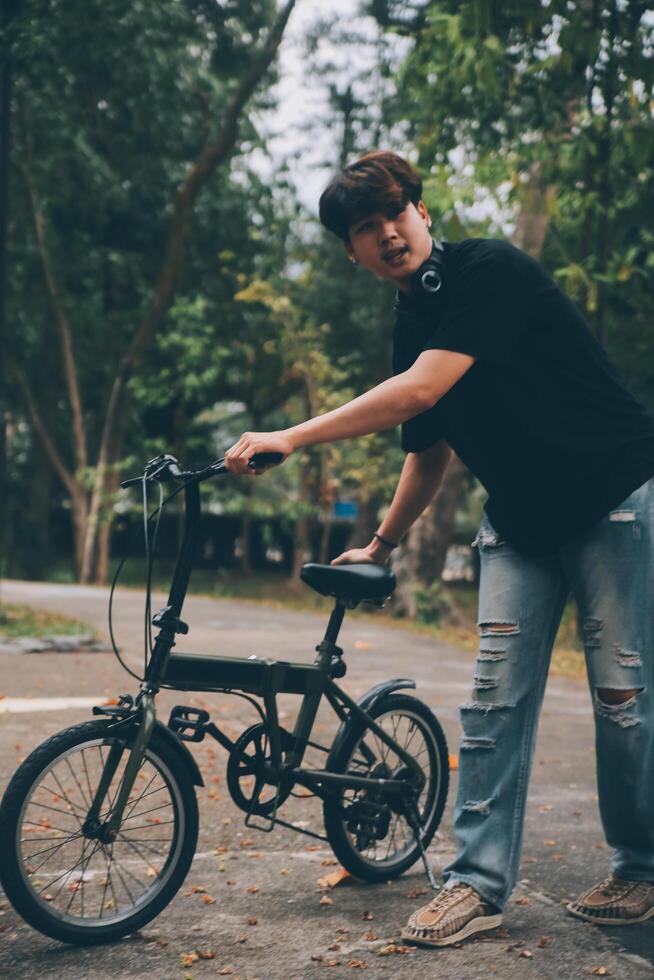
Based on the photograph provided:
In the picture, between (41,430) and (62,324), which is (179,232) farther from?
(41,430)

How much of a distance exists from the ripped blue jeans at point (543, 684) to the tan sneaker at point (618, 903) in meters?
0.04

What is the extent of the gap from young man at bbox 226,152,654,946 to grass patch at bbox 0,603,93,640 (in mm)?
6320

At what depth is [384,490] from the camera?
22.0m

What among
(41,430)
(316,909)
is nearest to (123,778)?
(316,909)

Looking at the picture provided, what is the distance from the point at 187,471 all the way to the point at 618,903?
179 cm

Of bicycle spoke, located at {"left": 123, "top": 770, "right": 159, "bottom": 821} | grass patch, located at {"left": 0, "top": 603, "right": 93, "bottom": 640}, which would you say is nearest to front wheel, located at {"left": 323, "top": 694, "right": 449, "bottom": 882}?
bicycle spoke, located at {"left": 123, "top": 770, "right": 159, "bottom": 821}

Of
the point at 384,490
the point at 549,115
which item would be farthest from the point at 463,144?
the point at 384,490

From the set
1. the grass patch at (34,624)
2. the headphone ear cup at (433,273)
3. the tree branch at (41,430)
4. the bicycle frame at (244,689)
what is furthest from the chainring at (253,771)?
the tree branch at (41,430)

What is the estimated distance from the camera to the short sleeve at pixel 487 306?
11.1 feet

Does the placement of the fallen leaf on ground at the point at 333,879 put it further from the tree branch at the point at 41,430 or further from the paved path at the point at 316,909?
the tree branch at the point at 41,430

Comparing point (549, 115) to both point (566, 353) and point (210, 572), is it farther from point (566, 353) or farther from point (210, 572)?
point (210, 572)

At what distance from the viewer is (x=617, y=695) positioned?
3592 mm

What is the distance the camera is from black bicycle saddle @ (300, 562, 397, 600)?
12.3 feet

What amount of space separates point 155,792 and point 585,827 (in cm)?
214
